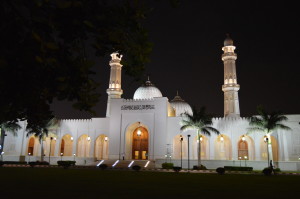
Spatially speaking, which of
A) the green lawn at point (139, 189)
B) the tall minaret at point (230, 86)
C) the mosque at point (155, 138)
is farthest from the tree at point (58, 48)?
the tall minaret at point (230, 86)

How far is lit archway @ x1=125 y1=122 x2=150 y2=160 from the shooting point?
3831cm

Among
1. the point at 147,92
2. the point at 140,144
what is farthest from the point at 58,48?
the point at 147,92

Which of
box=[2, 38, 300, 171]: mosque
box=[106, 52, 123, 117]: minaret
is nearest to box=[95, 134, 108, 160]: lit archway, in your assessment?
box=[2, 38, 300, 171]: mosque

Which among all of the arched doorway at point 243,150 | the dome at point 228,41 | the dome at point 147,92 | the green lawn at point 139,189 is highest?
the dome at point 228,41

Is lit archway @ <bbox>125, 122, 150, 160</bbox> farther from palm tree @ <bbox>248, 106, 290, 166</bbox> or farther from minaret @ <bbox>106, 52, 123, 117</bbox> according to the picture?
palm tree @ <bbox>248, 106, 290, 166</bbox>

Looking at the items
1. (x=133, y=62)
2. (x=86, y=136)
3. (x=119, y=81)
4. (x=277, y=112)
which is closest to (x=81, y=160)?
(x=86, y=136)

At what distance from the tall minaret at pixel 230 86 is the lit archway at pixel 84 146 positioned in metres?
19.2

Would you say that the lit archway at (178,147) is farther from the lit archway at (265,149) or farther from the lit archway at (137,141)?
the lit archway at (265,149)

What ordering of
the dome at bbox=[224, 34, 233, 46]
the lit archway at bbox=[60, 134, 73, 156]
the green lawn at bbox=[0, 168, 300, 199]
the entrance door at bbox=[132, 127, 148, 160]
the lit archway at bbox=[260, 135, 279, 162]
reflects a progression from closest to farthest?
1. the green lawn at bbox=[0, 168, 300, 199]
2. the lit archway at bbox=[260, 135, 279, 162]
3. the entrance door at bbox=[132, 127, 148, 160]
4. the dome at bbox=[224, 34, 233, 46]
5. the lit archway at bbox=[60, 134, 73, 156]

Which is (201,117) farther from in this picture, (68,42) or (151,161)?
(68,42)

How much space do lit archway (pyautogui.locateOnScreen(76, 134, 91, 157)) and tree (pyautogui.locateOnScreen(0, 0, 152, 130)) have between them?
121 feet

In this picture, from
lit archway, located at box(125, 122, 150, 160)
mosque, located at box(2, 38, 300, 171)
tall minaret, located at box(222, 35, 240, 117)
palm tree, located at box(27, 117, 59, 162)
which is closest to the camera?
mosque, located at box(2, 38, 300, 171)

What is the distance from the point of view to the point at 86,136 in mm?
41250

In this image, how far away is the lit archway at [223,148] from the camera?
3631cm
